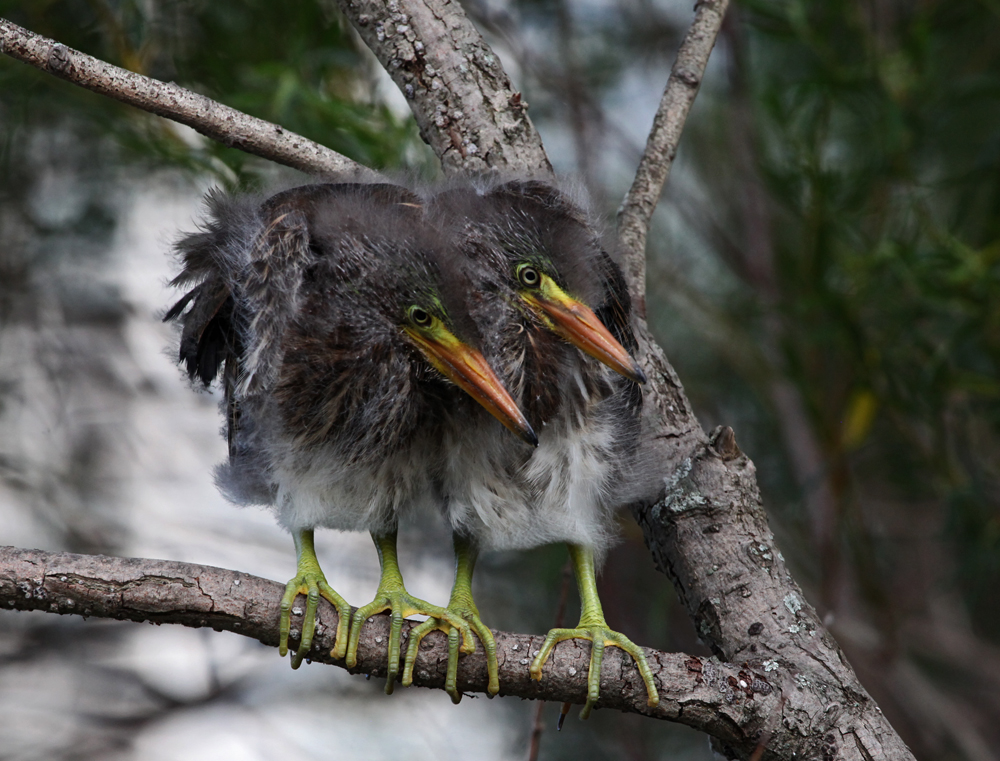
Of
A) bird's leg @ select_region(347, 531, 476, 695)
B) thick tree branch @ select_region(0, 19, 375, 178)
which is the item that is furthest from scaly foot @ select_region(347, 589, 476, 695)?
thick tree branch @ select_region(0, 19, 375, 178)

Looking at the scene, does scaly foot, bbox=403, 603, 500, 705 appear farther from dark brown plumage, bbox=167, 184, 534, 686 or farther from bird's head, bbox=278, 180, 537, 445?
bird's head, bbox=278, 180, 537, 445

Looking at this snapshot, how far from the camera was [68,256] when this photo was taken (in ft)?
8.46

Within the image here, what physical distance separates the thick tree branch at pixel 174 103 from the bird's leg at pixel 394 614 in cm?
64

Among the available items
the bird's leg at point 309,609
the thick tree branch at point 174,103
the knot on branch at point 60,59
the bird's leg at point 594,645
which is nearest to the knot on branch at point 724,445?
the bird's leg at point 594,645

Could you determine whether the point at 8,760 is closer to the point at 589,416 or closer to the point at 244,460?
the point at 244,460

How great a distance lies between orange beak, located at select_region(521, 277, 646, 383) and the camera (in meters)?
1.33

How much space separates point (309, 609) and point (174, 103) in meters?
0.74

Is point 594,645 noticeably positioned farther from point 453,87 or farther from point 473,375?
point 453,87

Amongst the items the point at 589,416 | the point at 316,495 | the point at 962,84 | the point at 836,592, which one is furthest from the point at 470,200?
the point at 836,592

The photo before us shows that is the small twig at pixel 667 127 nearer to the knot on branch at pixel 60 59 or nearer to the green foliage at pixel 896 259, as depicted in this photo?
the green foliage at pixel 896 259

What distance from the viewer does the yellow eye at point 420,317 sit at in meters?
1.36

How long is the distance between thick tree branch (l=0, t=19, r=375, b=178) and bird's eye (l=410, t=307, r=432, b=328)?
12.7 inches

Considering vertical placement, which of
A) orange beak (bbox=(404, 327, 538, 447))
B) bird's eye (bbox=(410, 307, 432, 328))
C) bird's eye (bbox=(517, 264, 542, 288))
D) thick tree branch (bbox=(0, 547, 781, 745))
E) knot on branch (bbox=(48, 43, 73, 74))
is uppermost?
knot on branch (bbox=(48, 43, 73, 74))

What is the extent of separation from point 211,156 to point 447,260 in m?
1.02
